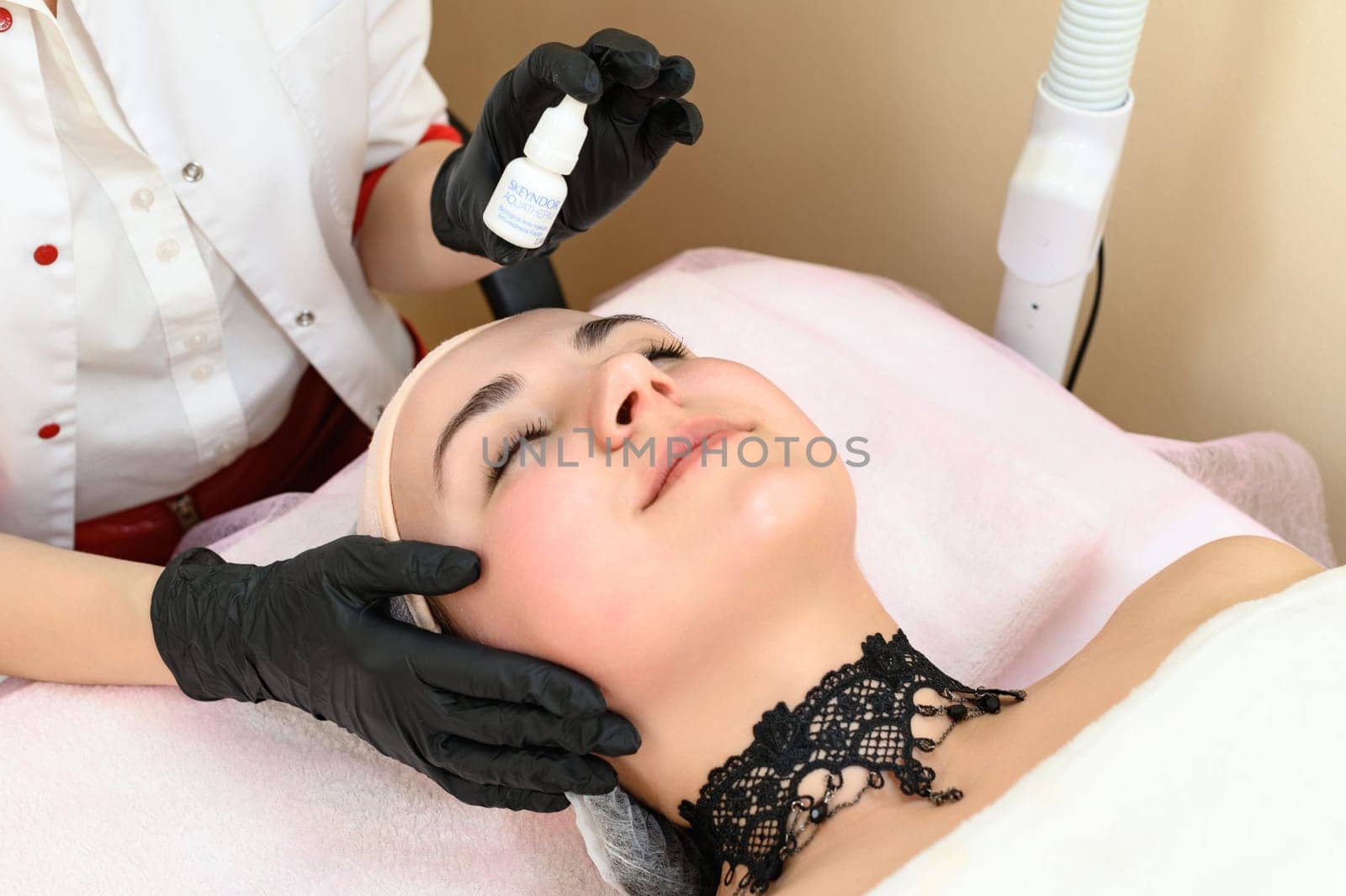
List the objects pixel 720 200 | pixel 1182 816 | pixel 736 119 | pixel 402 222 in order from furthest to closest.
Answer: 1. pixel 720 200
2. pixel 736 119
3. pixel 402 222
4. pixel 1182 816

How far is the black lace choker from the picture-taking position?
3.16 ft

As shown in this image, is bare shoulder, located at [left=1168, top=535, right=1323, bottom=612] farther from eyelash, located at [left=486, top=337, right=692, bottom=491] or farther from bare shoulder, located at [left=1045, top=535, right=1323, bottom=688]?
eyelash, located at [left=486, top=337, right=692, bottom=491]

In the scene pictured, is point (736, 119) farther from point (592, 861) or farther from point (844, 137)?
point (592, 861)

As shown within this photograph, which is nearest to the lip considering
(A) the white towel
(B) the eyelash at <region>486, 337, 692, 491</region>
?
(B) the eyelash at <region>486, 337, 692, 491</region>

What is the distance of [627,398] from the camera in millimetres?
992

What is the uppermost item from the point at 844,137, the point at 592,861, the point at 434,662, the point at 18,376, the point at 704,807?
the point at 844,137

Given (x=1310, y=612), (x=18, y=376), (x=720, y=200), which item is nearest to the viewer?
(x=1310, y=612)

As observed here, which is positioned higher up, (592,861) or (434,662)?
(434,662)

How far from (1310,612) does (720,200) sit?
4.50 ft

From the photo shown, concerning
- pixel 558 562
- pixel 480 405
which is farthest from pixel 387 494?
pixel 558 562

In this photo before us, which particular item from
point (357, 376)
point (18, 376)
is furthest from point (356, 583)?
point (357, 376)

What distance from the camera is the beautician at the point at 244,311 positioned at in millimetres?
994

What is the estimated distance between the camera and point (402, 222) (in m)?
1.49

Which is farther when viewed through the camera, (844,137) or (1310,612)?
(844,137)
